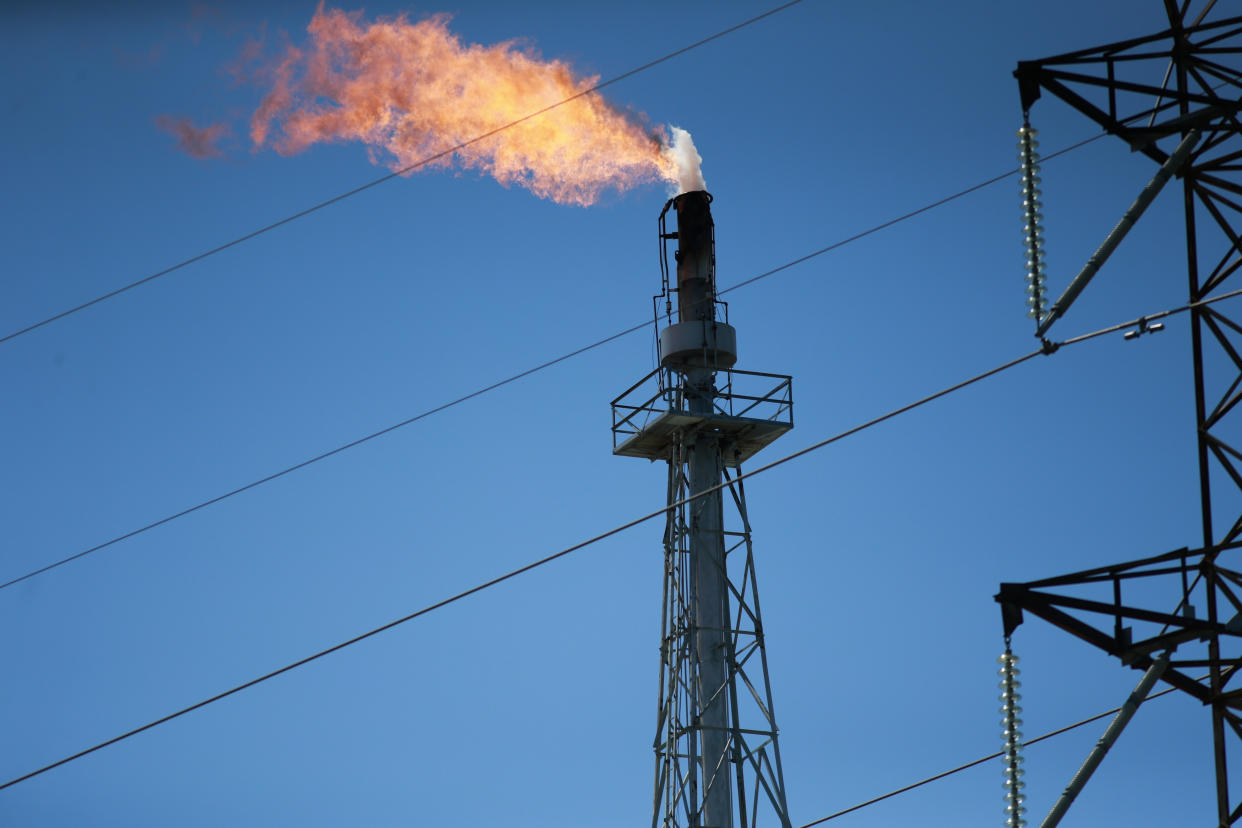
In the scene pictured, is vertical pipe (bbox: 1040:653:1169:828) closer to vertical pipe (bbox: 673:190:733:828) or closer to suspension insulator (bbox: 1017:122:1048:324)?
suspension insulator (bbox: 1017:122:1048:324)

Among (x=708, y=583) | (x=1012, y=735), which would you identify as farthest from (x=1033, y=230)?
(x=708, y=583)

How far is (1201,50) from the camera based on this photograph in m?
23.2

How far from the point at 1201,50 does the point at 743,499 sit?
1585 centimetres

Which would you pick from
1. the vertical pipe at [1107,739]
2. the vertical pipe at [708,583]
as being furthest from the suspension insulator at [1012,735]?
the vertical pipe at [708,583]

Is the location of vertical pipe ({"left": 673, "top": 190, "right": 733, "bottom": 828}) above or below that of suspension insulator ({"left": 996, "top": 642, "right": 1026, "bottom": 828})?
above

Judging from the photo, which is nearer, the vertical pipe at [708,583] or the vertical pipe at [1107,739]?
the vertical pipe at [1107,739]

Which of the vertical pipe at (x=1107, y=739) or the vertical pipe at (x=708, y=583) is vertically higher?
the vertical pipe at (x=708, y=583)

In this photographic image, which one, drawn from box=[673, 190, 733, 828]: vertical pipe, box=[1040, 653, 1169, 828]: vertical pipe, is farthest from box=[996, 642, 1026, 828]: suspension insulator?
box=[673, 190, 733, 828]: vertical pipe

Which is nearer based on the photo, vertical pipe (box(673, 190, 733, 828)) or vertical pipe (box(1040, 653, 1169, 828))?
vertical pipe (box(1040, 653, 1169, 828))

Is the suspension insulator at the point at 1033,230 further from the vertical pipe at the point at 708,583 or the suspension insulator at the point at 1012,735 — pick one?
the vertical pipe at the point at 708,583

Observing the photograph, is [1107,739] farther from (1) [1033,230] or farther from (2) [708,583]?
(2) [708,583]

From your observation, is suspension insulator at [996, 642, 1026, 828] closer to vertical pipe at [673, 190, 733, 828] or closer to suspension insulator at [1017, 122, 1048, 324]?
suspension insulator at [1017, 122, 1048, 324]

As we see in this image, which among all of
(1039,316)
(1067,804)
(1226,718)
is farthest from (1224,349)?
(1067,804)

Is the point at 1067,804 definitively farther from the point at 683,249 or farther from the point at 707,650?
the point at 683,249
